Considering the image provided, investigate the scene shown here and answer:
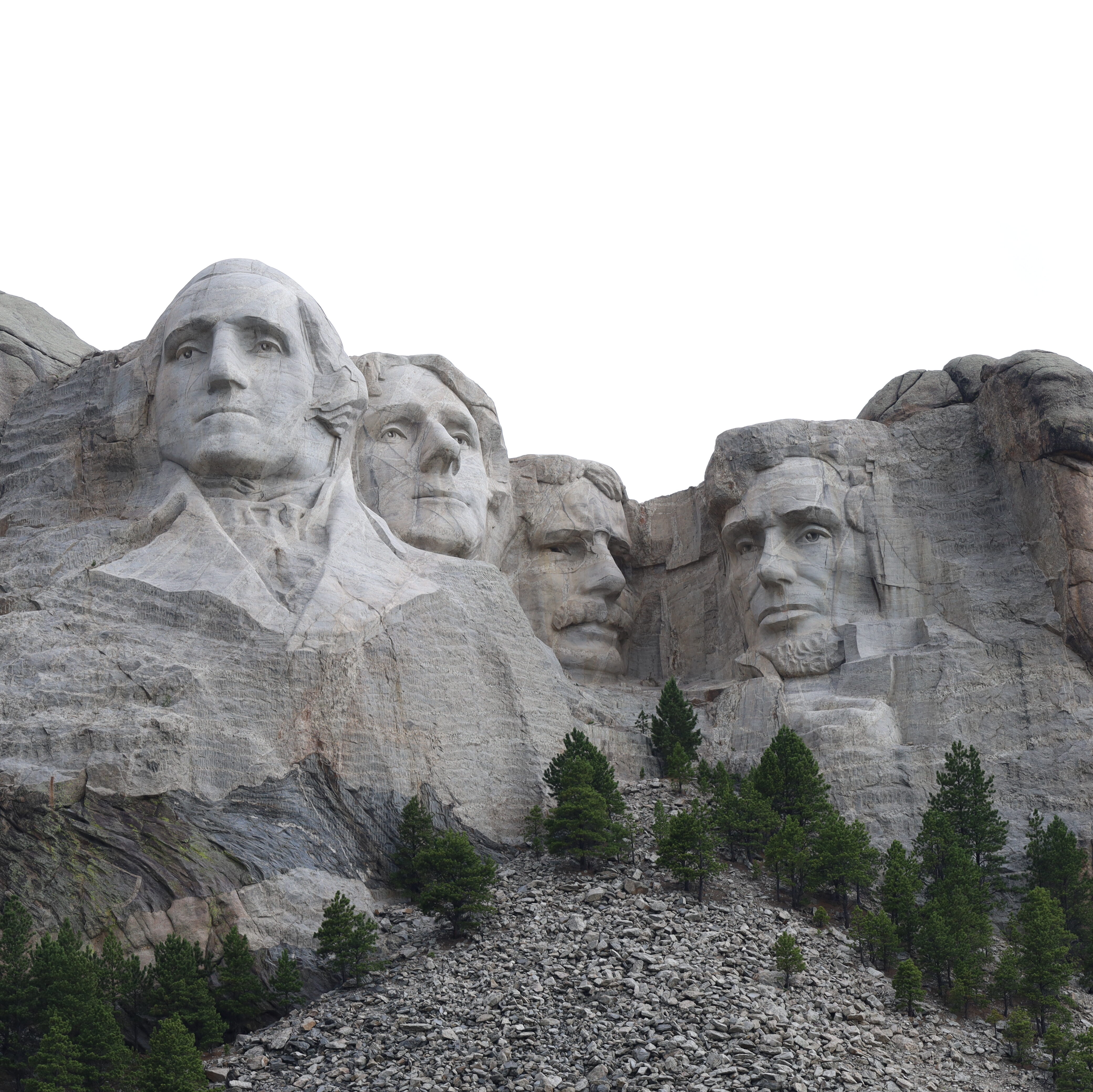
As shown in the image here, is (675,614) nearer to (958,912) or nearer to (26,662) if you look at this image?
(958,912)

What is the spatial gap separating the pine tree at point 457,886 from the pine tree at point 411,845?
0.46 metres

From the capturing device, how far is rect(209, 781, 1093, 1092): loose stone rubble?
Result: 1670cm

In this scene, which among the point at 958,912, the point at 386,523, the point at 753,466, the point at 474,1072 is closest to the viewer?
the point at 474,1072

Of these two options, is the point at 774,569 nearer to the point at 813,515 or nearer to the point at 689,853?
the point at 813,515

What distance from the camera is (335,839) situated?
20062 millimetres

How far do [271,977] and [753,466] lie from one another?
34.8 feet

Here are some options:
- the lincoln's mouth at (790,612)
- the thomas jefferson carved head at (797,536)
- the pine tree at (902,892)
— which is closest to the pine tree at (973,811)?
the pine tree at (902,892)

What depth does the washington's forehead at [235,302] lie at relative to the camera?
2298cm

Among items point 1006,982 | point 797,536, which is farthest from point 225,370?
point 1006,982

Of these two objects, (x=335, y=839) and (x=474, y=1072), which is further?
(x=335, y=839)

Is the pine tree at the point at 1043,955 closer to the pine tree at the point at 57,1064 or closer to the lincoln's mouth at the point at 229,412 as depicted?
the pine tree at the point at 57,1064

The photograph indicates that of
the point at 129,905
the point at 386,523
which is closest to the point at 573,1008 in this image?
the point at 129,905

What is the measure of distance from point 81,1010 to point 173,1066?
1.07 m

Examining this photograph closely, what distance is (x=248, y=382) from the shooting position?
22688mm
